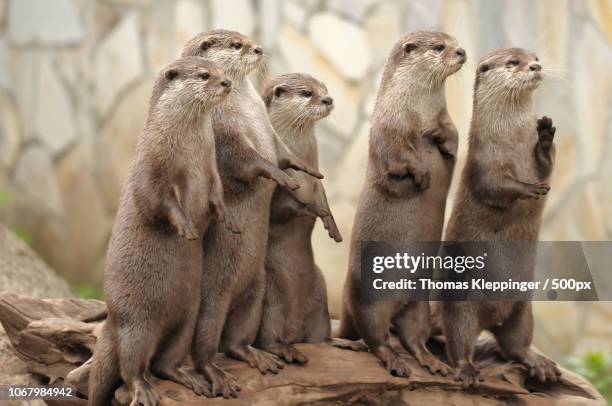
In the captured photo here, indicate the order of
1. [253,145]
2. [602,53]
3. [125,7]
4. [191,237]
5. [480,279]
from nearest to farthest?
1. [191,237]
2. [253,145]
3. [480,279]
4. [602,53]
5. [125,7]

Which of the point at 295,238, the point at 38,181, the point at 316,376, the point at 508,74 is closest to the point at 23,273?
the point at 295,238

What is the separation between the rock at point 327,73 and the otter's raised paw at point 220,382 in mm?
3461

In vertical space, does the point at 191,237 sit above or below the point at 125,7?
below

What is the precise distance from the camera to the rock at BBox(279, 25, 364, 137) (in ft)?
21.1

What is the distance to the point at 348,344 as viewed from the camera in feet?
11.7

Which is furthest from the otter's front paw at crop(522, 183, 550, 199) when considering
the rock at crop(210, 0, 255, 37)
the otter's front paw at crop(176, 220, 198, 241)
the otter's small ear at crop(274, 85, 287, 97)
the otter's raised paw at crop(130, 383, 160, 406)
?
the rock at crop(210, 0, 255, 37)

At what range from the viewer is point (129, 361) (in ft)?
9.90

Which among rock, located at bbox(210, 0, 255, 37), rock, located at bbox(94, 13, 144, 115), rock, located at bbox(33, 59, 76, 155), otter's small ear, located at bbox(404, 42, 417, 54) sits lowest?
otter's small ear, located at bbox(404, 42, 417, 54)

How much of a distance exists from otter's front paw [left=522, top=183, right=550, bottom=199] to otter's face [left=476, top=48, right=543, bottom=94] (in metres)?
0.35

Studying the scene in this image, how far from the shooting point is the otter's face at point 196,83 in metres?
3.02

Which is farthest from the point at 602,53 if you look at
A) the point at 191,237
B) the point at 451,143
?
the point at 191,237

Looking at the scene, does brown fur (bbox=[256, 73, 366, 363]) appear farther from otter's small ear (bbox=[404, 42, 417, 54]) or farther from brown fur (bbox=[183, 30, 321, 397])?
otter's small ear (bbox=[404, 42, 417, 54])

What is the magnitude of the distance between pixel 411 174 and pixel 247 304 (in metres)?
0.77

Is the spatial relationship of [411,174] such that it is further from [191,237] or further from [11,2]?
[11,2]
